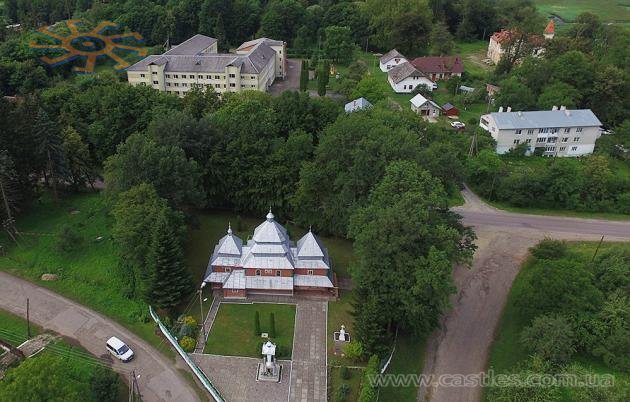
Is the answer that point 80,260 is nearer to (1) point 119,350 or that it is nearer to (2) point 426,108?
(1) point 119,350

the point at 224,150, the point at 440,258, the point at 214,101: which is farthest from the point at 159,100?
the point at 440,258

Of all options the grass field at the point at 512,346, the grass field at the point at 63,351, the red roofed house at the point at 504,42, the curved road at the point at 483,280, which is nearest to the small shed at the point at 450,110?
the curved road at the point at 483,280

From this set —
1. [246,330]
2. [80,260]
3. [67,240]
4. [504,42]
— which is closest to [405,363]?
[246,330]

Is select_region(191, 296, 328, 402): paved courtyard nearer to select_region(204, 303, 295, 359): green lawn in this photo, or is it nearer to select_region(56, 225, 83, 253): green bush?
select_region(204, 303, 295, 359): green lawn

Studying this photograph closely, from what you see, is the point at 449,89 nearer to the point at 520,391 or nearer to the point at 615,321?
the point at 615,321

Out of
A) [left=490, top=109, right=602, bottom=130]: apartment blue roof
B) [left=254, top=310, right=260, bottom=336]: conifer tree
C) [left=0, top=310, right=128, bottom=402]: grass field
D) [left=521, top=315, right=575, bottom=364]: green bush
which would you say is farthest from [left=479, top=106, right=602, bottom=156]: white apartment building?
[left=0, top=310, right=128, bottom=402]: grass field

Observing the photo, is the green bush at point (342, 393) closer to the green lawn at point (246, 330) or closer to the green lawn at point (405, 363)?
the green lawn at point (405, 363)
